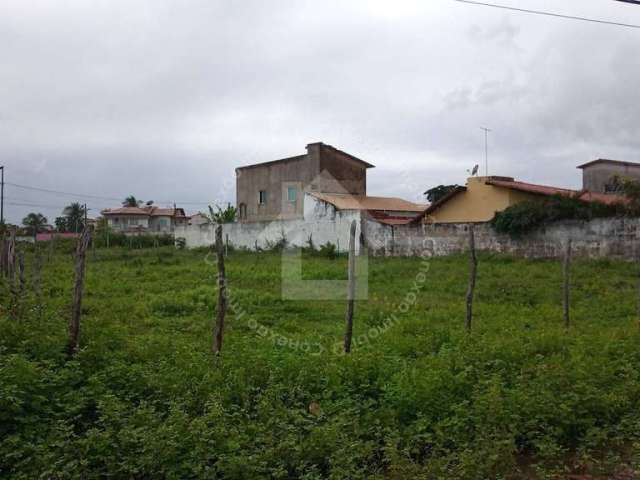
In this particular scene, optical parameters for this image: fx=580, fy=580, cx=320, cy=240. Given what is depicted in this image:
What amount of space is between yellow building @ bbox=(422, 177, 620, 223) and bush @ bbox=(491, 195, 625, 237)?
1576mm

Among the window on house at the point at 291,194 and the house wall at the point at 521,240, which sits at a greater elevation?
the window on house at the point at 291,194

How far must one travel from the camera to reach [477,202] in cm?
2439

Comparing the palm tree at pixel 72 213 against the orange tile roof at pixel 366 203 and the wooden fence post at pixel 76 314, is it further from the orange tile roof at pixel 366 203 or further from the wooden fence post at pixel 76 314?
the wooden fence post at pixel 76 314

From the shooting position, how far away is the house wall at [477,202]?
23.2 meters

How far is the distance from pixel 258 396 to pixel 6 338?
2.66 m

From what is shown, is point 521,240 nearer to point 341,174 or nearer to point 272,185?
point 341,174

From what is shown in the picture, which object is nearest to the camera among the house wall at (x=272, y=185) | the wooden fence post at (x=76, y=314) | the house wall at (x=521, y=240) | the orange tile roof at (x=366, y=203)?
the wooden fence post at (x=76, y=314)

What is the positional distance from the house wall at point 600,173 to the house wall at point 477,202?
32.6 ft

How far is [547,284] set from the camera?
14203mm

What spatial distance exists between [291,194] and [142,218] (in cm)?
3016

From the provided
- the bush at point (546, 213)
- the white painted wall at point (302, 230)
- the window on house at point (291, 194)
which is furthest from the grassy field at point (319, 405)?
the window on house at point (291, 194)

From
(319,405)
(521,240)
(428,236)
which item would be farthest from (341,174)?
(319,405)

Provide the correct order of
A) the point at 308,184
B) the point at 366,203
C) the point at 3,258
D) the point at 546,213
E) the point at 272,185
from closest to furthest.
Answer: the point at 3,258 < the point at 546,213 < the point at 366,203 < the point at 308,184 < the point at 272,185

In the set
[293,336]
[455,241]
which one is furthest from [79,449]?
[455,241]
